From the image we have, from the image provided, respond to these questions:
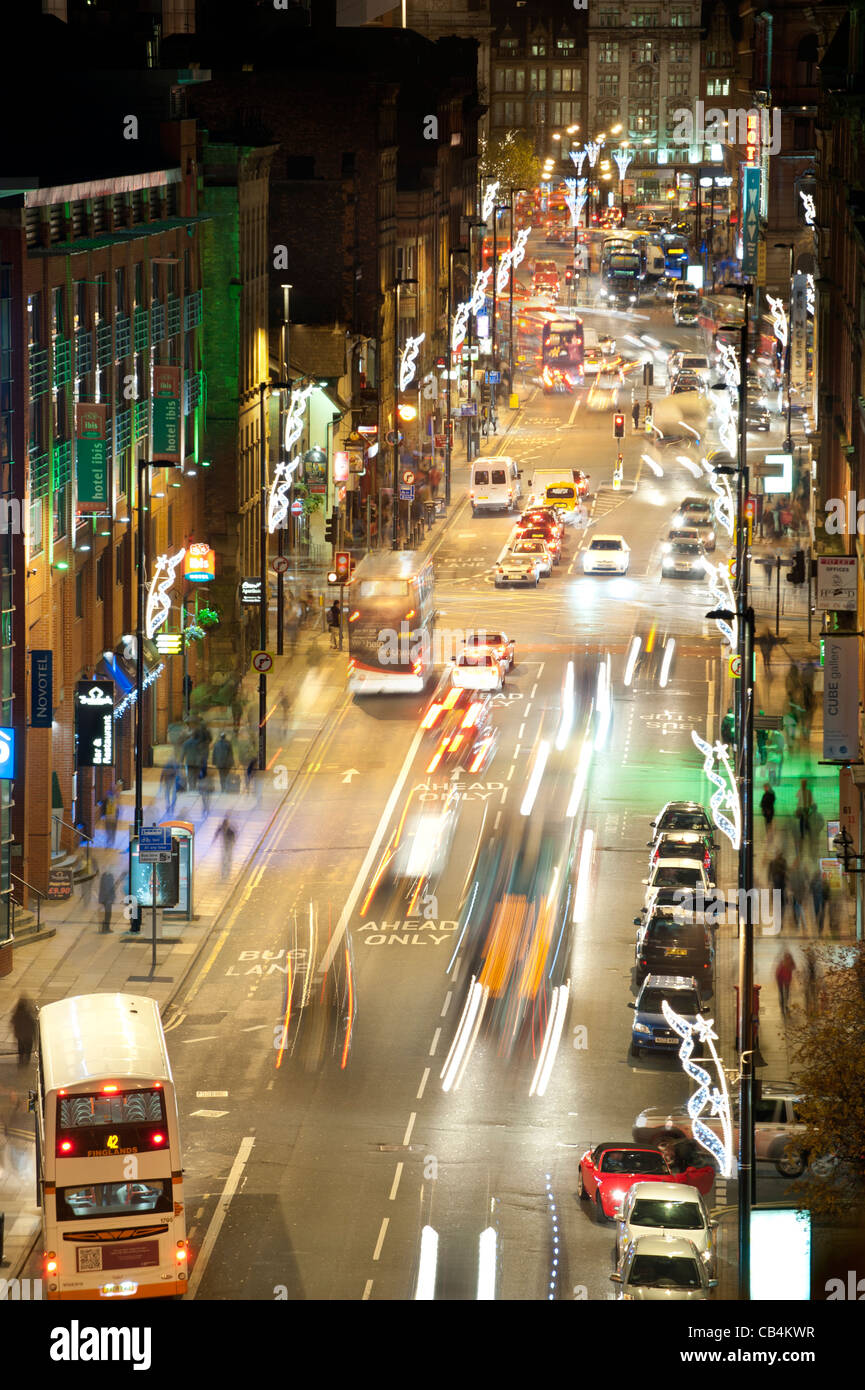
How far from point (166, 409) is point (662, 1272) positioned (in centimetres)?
3587

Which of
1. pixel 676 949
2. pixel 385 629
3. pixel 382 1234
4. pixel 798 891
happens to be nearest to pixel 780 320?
pixel 385 629

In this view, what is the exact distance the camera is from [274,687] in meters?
75.1

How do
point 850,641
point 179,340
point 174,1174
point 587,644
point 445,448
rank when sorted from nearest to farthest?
1. point 174,1174
2. point 850,641
3. point 179,340
4. point 587,644
5. point 445,448

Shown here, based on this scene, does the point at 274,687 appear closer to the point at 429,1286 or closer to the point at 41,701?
the point at 41,701

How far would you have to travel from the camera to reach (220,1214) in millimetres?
36938

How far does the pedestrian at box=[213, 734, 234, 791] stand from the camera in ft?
210

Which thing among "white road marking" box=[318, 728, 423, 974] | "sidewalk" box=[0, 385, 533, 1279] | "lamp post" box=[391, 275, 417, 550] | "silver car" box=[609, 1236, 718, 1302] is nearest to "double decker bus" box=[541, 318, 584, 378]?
"lamp post" box=[391, 275, 417, 550]

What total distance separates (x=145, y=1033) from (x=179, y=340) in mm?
39170

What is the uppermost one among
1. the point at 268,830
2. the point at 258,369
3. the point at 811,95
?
the point at 811,95

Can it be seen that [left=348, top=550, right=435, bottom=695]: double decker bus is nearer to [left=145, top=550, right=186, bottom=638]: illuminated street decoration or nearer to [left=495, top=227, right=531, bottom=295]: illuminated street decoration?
[left=145, top=550, right=186, bottom=638]: illuminated street decoration

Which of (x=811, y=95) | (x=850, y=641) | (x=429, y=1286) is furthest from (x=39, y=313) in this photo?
(x=811, y=95)

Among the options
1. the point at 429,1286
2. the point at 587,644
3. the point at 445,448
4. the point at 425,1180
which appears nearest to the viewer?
the point at 429,1286

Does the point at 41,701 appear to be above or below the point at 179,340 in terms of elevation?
below

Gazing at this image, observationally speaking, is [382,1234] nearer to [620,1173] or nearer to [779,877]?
[620,1173]
